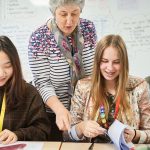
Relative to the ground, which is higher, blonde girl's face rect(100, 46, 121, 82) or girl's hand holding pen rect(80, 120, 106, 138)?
blonde girl's face rect(100, 46, 121, 82)

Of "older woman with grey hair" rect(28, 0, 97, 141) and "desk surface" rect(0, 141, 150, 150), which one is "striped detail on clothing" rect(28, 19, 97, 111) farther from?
"desk surface" rect(0, 141, 150, 150)

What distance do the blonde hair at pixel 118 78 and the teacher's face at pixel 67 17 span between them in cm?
28

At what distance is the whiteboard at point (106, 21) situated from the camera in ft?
7.78

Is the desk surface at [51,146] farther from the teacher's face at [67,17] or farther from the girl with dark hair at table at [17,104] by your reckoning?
the teacher's face at [67,17]

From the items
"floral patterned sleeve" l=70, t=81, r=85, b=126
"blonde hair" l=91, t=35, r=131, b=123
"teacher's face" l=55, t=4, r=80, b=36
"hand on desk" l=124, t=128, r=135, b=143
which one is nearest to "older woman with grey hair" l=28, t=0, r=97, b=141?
"teacher's face" l=55, t=4, r=80, b=36

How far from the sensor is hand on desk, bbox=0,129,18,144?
1433 mm

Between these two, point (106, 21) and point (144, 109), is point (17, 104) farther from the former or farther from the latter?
point (106, 21)

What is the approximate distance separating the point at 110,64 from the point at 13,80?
55 centimetres

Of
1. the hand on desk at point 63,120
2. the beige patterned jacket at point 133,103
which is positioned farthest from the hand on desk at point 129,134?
the hand on desk at point 63,120

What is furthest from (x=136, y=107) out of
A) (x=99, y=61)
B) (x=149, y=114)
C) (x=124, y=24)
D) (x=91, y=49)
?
(x=124, y=24)

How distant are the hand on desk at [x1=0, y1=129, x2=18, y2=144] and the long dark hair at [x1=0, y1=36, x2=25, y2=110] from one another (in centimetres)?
18

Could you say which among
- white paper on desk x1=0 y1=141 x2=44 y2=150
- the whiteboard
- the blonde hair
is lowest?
white paper on desk x1=0 y1=141 x2=44 y2=150

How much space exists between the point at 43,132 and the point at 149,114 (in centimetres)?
61

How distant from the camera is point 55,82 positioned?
185 cm
